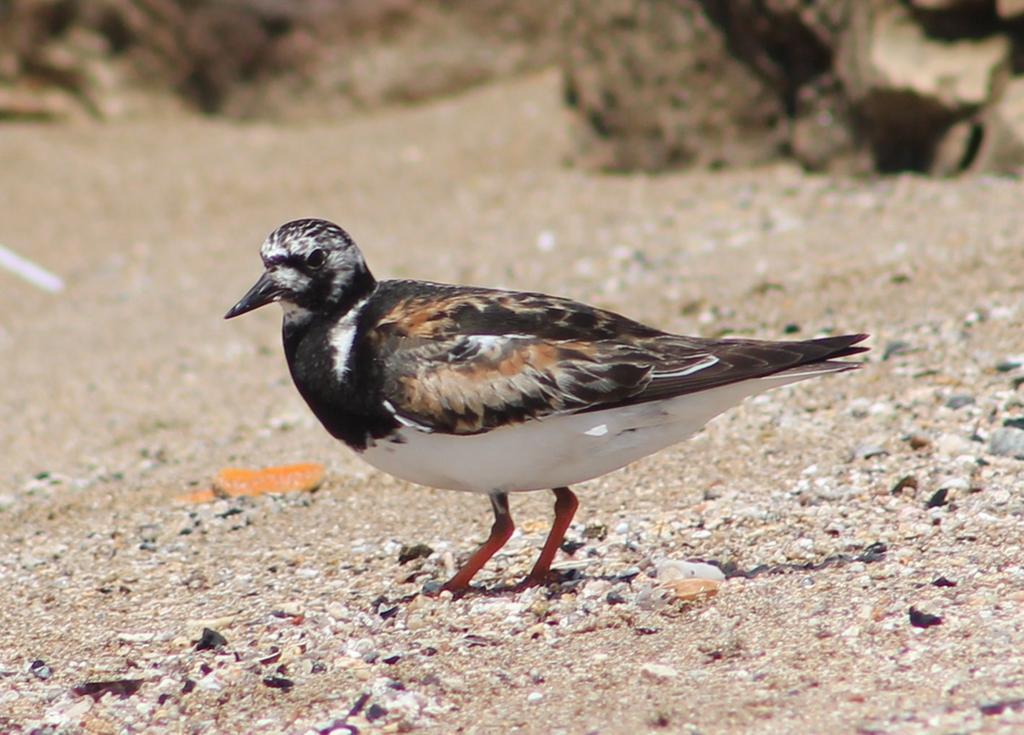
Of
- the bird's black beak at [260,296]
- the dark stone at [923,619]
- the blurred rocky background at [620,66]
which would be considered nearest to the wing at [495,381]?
the bird's black beak at [260,296]

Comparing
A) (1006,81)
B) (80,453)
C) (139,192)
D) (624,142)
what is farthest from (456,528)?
(139,192)

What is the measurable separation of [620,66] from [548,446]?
6.17m

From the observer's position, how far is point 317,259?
4348mm

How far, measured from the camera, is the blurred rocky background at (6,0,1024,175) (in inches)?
333

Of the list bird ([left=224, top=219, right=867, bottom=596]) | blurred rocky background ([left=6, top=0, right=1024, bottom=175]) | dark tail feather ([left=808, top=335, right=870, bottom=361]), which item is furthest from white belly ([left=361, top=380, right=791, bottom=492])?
blurred rocky background ([left=6, top=0, right=1024, bottom=175])

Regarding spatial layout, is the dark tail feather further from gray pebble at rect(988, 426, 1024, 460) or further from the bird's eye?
the bird's eye

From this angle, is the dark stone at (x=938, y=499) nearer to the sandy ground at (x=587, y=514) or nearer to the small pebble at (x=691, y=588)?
the sandy ground at (x=587, y=514)

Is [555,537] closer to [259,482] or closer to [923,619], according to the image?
[923,619]

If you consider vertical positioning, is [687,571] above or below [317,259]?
below

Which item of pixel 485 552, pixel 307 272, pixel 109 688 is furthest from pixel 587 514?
pixel 109 688

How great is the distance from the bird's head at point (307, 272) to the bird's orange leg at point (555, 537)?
34.5 inches

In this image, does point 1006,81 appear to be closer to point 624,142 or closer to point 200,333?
point 624,142

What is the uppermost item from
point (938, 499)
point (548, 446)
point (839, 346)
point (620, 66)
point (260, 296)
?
point (620, 66)

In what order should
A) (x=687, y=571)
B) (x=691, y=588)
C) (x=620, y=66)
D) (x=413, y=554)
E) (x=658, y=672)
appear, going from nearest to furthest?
1. (x=658, y=672)
2. (x=691, y=588)
3. (x=687, y=571)
4. (x=413, y=554)
5. (x=620, y=66)
